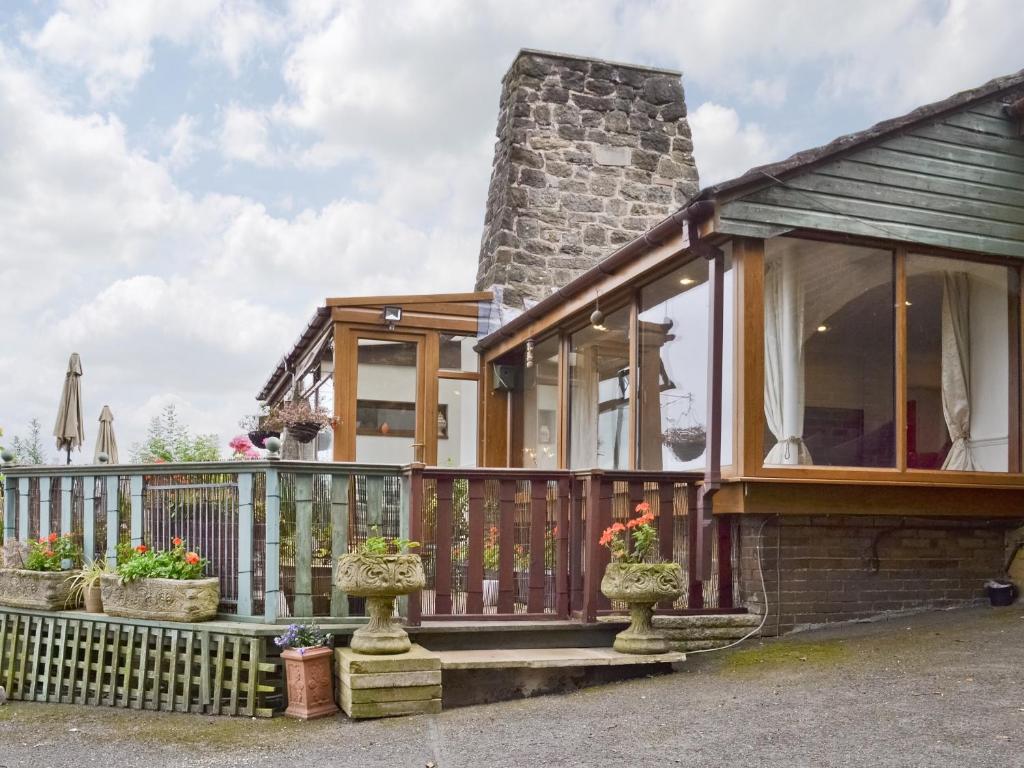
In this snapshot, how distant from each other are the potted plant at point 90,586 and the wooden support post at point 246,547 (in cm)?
135

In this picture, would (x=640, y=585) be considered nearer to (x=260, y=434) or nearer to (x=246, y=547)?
(x=246, y=547)

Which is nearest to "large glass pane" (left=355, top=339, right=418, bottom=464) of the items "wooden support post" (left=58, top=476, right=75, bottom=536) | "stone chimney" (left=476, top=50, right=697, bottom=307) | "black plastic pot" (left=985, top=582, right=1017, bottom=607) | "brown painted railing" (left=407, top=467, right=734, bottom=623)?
"stone chimney" (left=476, top=50, right=697, bottom=307)

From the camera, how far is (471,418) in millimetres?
12883

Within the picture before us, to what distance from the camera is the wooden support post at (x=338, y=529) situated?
6875 millimetres

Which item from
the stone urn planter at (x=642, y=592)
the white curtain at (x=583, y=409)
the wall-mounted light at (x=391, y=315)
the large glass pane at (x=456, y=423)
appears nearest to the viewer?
the stone urn planter at (x=642, y=592)

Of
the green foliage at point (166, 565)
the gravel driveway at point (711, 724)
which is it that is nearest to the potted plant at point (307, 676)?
the gravel driveway at point (711, 724)

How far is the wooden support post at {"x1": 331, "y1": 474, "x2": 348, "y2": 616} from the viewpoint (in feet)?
22.6

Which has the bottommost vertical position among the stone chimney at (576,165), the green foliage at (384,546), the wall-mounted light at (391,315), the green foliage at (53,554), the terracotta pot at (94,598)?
the terracotta pot at (94,598)

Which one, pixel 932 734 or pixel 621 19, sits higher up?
pixel 621 19

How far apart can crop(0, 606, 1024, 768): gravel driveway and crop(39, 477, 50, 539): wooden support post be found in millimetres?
1542

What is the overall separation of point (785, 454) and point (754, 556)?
75 cm

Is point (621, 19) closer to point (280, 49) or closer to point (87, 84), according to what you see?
point (280, 49)

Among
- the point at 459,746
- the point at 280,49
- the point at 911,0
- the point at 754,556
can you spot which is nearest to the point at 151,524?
the point at 459,746

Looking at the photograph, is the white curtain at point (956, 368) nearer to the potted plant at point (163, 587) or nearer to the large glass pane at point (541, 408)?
the large glass pane at point (541, 408)
